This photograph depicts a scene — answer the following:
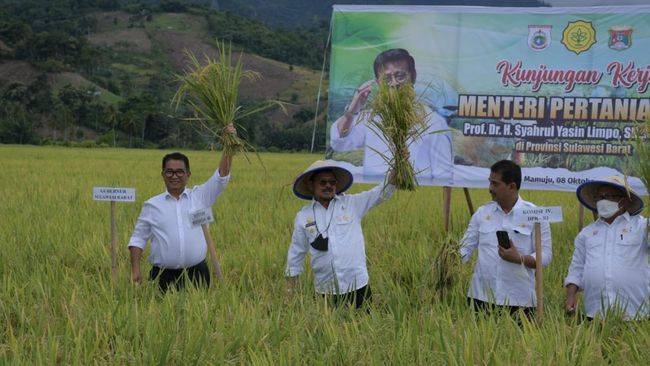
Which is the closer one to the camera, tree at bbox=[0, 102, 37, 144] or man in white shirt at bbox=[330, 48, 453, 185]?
man in white shirt at bbox=[330, 48, 453, 185]

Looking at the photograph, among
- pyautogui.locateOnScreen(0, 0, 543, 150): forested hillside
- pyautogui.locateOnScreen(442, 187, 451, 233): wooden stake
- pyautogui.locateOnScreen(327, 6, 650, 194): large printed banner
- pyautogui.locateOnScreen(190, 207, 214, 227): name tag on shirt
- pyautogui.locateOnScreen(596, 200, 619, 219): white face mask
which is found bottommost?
pyautogui.locateOnScreen(190, 207, 214, 227): name tag on shirt

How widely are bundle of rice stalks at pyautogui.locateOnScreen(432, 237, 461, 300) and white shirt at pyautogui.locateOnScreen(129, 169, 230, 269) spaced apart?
1.36m

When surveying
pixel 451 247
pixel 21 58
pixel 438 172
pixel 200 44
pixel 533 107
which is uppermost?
pixel 200 44

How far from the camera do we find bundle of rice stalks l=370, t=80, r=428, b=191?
400cm

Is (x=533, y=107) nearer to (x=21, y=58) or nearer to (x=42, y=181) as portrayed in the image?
(x=42, y=181)

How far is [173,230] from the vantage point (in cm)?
441

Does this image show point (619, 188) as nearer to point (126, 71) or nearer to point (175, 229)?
point (175, 229)

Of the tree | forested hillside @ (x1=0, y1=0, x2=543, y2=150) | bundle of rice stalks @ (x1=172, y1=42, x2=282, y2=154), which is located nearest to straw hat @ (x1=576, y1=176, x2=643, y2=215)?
bundle of rice stalks @ (x1=172, y1=42, x2=282, y2=154)

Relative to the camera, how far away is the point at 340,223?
4109 millimetres

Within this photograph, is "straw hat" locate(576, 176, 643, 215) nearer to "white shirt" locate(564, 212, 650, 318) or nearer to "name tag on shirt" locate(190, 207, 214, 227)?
"white shirt" locate(564, 212, 650, 318)

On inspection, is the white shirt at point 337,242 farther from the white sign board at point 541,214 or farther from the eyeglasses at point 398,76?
the eyeglasses at point 398,76

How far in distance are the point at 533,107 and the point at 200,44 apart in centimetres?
9641

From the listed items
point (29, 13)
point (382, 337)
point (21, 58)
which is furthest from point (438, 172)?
point (29, 13)

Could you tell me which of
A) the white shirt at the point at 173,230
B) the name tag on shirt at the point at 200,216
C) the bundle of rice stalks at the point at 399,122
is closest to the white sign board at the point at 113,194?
the white shirt at the point at 173,230
